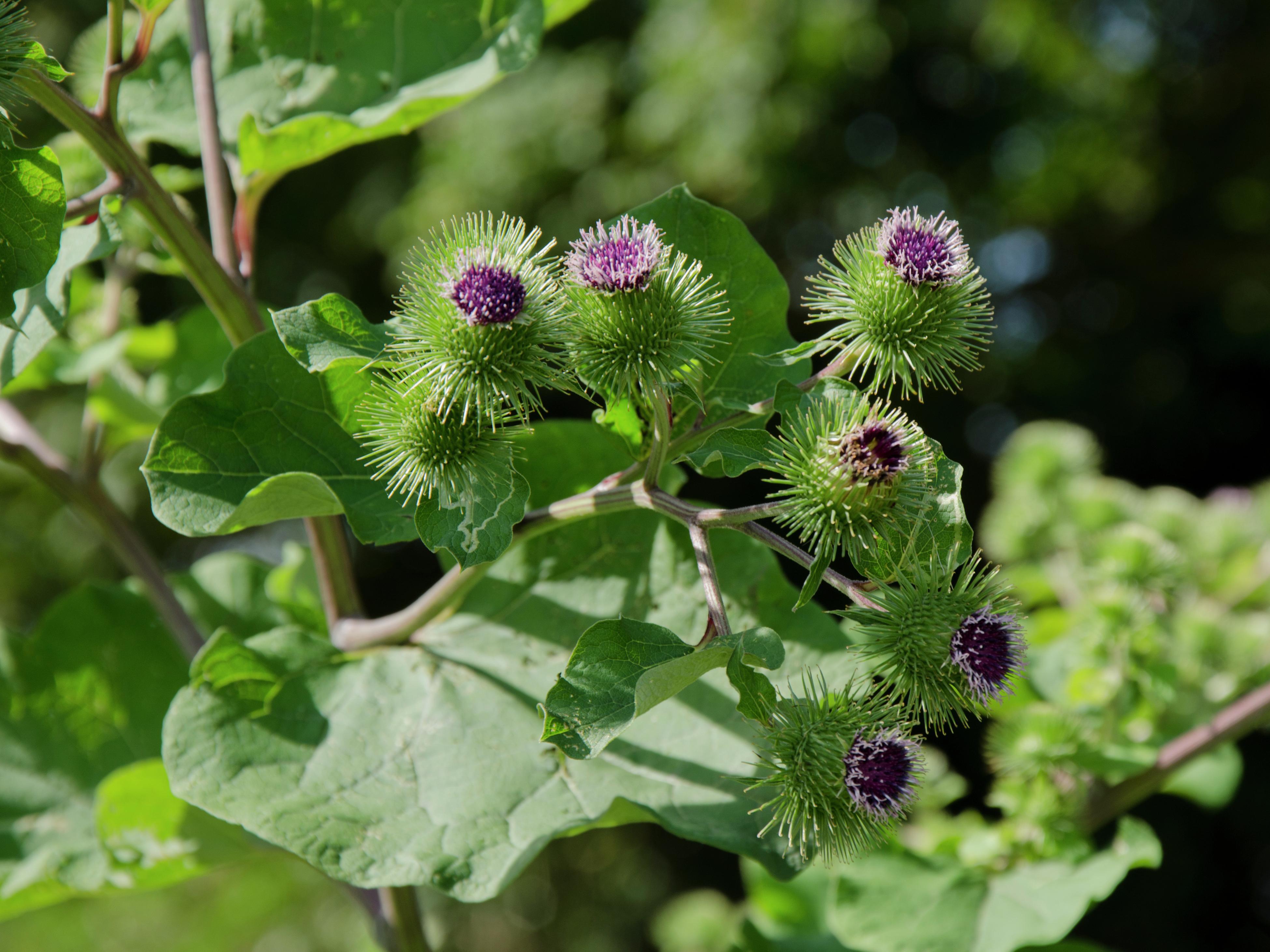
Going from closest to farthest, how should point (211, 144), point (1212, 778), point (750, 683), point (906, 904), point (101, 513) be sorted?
1. point (750, 683)
2. point (211, 144)
3. point (906, 904)
4. point (101, 513)
5. point (1212, 778)

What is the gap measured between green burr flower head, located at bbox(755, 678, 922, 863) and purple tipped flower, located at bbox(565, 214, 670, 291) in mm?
404

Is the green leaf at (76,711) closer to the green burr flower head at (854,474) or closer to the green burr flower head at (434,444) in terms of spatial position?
the green burr flower head at (434,444)

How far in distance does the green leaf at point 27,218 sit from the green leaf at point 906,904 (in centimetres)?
115

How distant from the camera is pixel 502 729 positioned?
3.50ft

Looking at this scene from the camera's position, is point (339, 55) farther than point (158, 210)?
Yes

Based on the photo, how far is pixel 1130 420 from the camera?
5.41 meters

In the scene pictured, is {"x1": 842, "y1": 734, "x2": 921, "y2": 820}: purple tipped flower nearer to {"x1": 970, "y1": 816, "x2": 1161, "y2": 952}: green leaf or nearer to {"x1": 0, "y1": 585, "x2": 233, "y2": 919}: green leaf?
{"x1": 970, "y1": 816, "x2": 1161, "y2": 952}: green leaf

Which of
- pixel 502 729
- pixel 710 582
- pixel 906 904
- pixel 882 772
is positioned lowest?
pixel 906 904

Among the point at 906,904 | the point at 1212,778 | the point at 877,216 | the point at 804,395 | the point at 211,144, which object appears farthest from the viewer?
the point at 877,216

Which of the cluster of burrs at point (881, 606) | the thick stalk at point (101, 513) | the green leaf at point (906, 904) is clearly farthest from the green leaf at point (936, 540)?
the thick stalk at point (101, 513)

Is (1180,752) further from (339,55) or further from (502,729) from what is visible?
(339,55)

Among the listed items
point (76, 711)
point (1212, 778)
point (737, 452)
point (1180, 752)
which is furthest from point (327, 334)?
point (1212, 778)

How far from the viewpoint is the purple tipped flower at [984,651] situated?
83 cm

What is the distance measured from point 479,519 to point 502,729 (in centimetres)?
32
